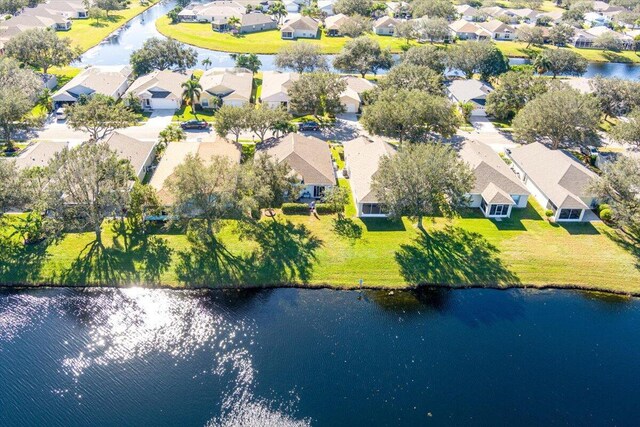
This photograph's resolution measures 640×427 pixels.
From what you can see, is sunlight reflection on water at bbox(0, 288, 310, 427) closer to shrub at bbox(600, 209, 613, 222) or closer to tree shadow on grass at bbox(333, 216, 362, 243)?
tree shadow on grass at bbox(333, 216, 362, 243)

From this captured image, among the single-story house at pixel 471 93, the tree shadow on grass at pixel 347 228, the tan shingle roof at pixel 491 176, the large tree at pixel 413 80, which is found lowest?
the tree shadow on grass at pixel 347 228

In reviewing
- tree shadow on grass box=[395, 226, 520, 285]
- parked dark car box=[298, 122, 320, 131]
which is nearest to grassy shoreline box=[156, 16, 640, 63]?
parked dark car box=[298, 122, 320, 131]

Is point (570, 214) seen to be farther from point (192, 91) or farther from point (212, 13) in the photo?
point (212, 13)

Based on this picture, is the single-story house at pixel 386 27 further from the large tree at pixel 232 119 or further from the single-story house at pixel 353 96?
the large tree at pixel 232 119

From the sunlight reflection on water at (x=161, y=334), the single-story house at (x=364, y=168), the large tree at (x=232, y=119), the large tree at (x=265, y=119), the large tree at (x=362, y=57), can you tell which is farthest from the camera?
the large tree at (x=362, y=57)

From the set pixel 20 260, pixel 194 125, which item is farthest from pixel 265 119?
pixel 20 260

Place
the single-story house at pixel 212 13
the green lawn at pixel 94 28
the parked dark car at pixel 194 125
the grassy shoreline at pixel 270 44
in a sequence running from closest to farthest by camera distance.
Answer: the parked dark car at pixel 194 125 < the grassy shoreline at pixel 270 44 < the green lawn at pixel 94 28 < the single-story house at pixel 212 13

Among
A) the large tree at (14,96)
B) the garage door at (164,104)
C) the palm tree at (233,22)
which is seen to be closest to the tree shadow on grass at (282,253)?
the garage door at (164,104)
